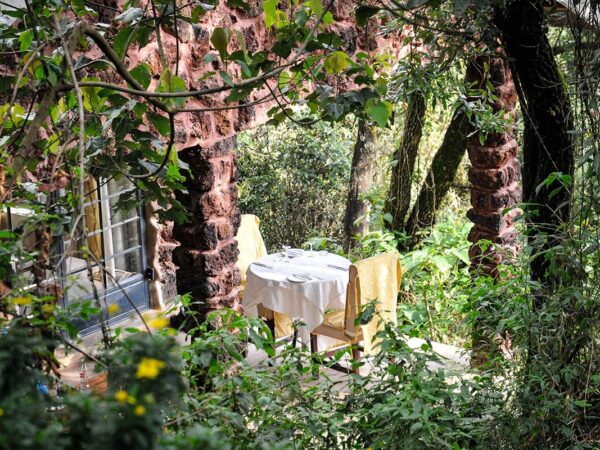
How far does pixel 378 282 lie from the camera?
17.7 feet

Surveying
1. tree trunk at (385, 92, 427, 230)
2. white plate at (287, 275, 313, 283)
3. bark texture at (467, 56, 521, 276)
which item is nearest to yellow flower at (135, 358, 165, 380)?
bark texture at (467, 56, 521, 276)

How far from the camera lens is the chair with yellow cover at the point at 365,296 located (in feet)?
17.1

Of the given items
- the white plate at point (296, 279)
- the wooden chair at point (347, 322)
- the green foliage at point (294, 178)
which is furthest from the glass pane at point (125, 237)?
the green foliage at point (294, 178)

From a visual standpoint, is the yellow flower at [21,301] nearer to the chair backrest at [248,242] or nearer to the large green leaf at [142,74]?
the large green leaf at [142,74]

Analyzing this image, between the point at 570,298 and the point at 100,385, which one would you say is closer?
the point at 570,298

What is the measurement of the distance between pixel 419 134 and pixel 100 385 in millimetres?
3354

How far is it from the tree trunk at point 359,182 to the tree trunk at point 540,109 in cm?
479

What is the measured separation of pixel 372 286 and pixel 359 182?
282cm

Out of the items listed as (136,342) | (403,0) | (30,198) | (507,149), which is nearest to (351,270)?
(507,149)

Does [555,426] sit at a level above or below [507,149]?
below

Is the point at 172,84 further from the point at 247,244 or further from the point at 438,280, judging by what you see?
the point at 247,244

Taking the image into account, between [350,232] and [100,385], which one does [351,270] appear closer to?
[100,385]

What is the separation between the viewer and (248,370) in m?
2.26

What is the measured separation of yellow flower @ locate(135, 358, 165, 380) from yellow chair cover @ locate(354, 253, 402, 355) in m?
4.27
